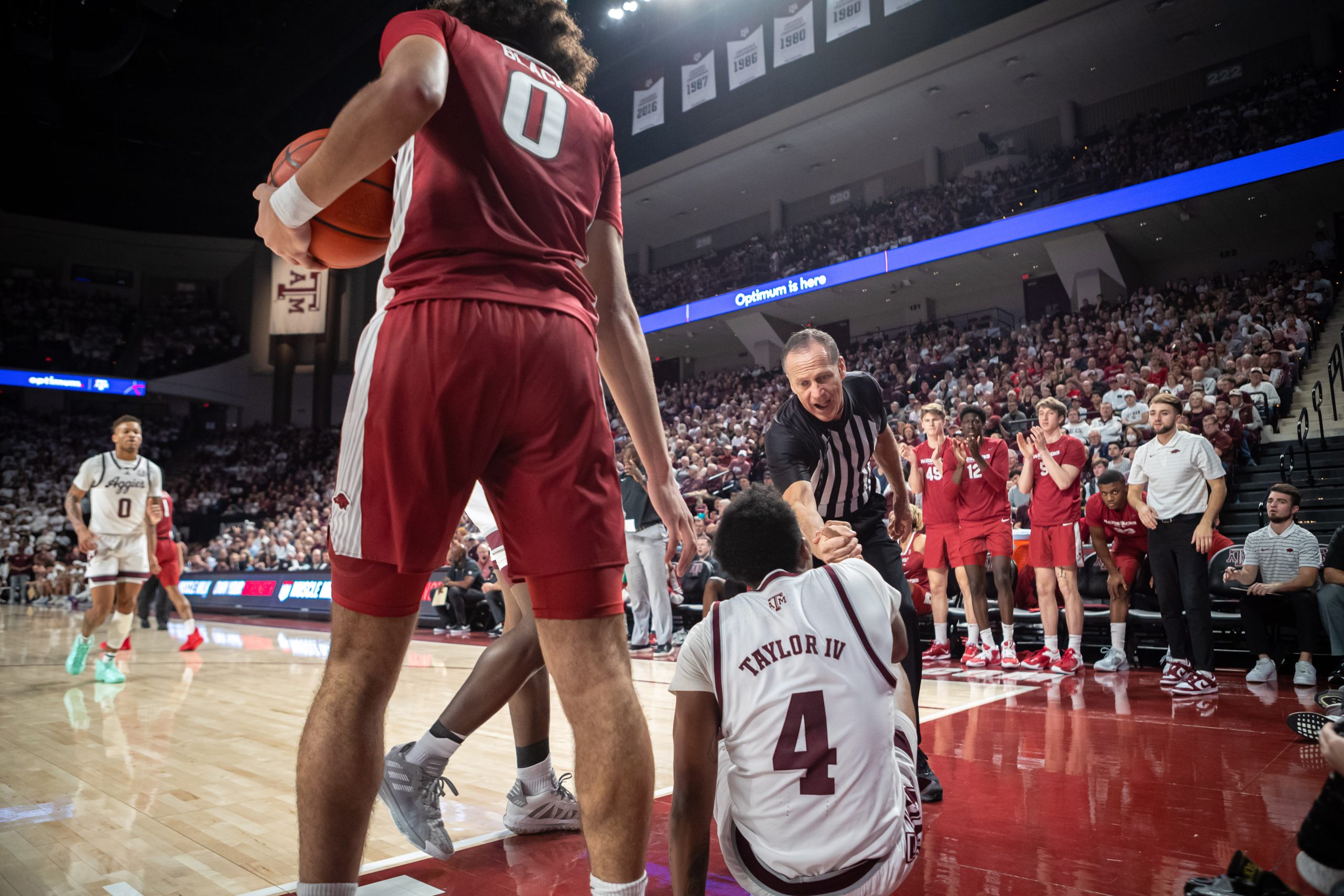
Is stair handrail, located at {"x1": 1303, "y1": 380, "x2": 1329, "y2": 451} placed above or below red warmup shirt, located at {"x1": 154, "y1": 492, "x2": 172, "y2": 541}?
above

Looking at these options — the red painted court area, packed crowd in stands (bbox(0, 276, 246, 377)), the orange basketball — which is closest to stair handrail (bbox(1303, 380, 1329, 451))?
the red painted court area

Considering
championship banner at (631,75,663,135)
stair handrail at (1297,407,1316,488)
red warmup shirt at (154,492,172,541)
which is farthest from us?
championship banner at (631,75,663,135)

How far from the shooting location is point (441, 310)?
1373 mm

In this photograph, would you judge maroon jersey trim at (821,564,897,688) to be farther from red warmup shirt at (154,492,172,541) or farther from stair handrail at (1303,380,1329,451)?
stair handrail at (1303,380,1329,451)

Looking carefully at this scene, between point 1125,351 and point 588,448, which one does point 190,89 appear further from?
point 588,448

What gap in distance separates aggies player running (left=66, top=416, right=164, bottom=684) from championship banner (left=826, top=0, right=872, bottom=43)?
15532mm

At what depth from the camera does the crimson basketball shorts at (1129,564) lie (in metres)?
6.29

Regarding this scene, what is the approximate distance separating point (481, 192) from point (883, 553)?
2.09 m

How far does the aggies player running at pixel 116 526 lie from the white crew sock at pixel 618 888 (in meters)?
5.75

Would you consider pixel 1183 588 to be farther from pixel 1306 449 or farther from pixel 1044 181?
pixel 1044 181

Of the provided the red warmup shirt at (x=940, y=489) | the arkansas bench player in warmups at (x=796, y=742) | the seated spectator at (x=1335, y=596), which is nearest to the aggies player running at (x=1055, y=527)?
the red warmup shirt at (x=940, y=489)

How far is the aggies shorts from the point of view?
5.95 m

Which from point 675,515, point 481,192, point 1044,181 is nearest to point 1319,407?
point 1044,181

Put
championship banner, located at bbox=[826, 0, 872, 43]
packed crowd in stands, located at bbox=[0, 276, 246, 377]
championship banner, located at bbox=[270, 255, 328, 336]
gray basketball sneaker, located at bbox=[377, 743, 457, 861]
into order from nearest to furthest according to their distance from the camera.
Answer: gray basketball sneaker, located at bbox=[377, 743, 457, 861] → championship banner, located at bbox=[826, 0, 872, 43] → championship banner, located at bbox=[270, 255, 328, 336] → packed crowd in stands, located at bbox=[0, 276, 246, 377]
